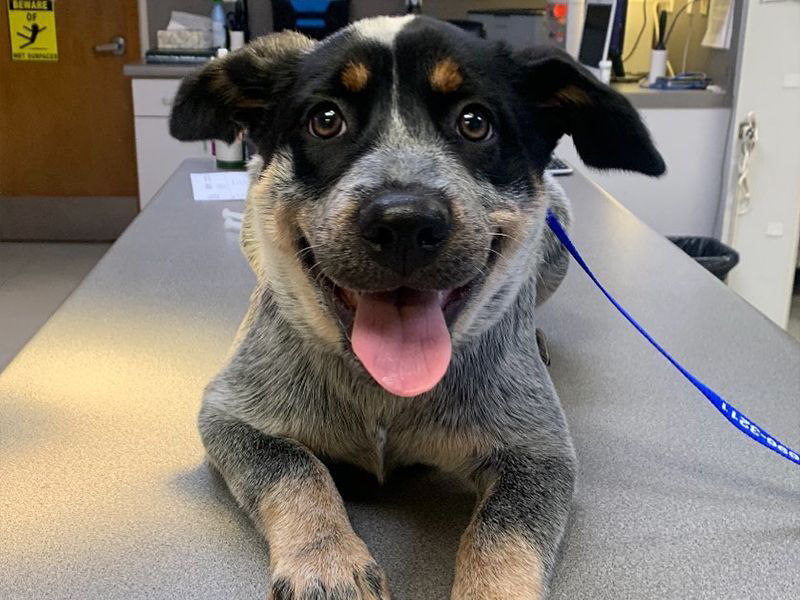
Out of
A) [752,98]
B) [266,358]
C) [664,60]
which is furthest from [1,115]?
[266,358]

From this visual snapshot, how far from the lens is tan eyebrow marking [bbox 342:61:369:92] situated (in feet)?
3.27

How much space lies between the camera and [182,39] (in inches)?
169

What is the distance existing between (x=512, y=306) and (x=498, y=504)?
0.32 metres

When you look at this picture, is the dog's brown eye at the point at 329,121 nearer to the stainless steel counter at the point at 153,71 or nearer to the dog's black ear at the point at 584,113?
the dog's black ear at the point at 584,113

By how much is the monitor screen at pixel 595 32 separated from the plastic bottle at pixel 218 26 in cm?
185

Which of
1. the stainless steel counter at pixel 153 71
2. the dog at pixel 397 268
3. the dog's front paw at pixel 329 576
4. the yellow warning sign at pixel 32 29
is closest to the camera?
the dog's front paw at pixel 329 576

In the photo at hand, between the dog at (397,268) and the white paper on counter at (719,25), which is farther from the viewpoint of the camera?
the white paper on counter at (719,25)

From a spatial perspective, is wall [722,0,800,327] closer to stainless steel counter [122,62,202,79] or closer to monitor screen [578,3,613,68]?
monitor screen [578,3,613,68]

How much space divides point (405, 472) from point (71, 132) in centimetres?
441

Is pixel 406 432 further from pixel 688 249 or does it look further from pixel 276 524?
pixel 688 249

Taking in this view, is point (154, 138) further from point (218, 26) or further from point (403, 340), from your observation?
point (403, 340)

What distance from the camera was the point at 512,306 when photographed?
1146 millimetres

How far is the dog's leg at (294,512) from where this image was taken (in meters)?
0.78

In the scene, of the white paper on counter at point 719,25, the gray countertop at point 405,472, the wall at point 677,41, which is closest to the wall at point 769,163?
the white paper on counter at point 719,25
